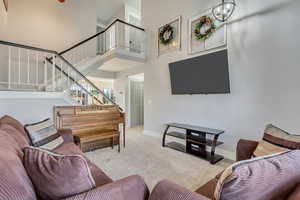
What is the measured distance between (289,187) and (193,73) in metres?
2.92

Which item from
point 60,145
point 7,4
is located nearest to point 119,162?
point 60,145

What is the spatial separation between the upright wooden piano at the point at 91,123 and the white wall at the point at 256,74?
179cm

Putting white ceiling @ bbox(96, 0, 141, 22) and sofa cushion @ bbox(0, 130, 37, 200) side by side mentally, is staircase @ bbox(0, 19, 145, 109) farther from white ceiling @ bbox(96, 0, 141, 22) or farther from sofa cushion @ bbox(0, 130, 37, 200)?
sofa cushion @ bbox(0, 130, 37, 200)

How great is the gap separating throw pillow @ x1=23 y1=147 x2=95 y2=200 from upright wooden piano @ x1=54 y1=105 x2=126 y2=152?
2088mm

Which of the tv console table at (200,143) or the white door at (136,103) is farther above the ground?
the white door at (136,103)

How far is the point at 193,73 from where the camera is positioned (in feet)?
11.8

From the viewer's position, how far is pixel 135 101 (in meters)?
6.55

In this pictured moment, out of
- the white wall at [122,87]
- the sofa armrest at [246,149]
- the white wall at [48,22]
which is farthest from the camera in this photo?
the white wall at [122,87]

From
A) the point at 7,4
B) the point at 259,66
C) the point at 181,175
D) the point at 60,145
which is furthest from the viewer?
the point at 7,4

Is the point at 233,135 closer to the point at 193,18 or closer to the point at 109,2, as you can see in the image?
the point at 193,18

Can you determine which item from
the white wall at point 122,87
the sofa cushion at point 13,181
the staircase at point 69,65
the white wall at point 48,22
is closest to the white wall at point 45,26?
the white wall at point 48,22

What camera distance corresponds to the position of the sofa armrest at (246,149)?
182 cm

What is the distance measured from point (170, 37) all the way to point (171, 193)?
4054 millimetres

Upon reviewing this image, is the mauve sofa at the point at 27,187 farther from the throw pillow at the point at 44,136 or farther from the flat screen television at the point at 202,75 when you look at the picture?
the flat screen television at the point at 202,75
